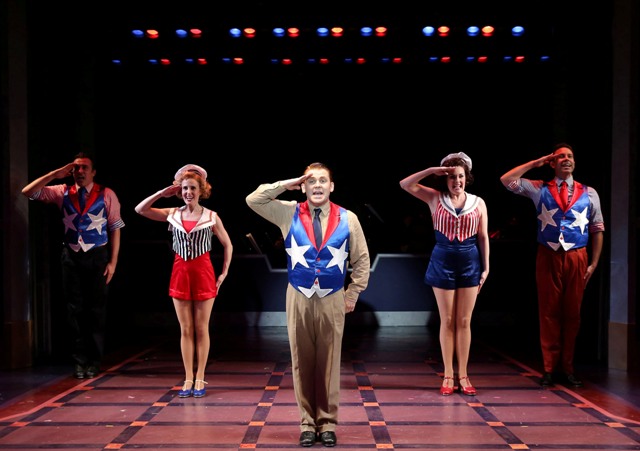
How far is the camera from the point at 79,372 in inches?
192

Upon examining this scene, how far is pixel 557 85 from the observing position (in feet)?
21.2

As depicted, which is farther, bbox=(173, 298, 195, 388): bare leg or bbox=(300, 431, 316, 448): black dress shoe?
bbox=(173, 298, 195, 388): bare leg

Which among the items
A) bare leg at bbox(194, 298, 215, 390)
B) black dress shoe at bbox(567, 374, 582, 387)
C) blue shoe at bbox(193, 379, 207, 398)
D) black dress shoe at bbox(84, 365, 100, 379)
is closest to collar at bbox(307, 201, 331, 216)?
bare leg at bbox(194, 298, 215, 390)

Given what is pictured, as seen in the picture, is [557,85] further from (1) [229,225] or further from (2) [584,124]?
(1) [229,225]

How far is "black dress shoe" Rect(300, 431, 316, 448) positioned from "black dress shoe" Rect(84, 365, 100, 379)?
93.4 inches

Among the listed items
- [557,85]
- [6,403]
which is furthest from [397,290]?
[6,403]

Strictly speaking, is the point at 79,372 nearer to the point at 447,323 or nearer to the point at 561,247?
the point at 447,323

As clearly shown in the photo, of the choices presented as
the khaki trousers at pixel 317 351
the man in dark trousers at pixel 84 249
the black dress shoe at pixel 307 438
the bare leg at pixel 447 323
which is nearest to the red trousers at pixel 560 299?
the bare leg at pixel 447 323

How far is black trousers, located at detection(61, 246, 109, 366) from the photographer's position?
492cm

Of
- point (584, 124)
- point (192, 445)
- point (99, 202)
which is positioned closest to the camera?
point (192, 445)

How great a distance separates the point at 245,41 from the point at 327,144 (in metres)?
4.00

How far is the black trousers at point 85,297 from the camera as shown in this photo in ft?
16.1

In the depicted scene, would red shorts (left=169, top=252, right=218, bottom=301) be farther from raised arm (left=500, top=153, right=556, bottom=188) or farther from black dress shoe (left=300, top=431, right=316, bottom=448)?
raised arm (left=500, top=153, right=556, bottom=188)

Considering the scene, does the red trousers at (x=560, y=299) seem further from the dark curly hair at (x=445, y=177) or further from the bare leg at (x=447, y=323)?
the dark curly hair at (x=445, y=177)
